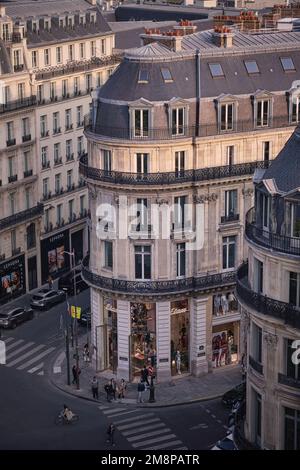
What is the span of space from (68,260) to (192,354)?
29.5 m

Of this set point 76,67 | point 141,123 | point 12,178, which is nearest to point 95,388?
point 141,123

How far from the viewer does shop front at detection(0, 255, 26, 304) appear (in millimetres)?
105438

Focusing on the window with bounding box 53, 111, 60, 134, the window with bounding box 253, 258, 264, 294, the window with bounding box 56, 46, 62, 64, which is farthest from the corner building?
the window with bounding box 56, 46, 62, 64

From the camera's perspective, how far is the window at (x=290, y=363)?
63.9 m

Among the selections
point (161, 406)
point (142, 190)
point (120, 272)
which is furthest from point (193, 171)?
point (161, 406)

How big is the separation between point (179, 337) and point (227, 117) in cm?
1765

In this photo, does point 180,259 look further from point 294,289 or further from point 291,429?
point 291,429

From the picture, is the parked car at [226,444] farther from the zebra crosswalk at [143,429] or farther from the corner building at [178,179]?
the corner building at [178,179]

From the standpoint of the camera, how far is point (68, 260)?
11569 cm

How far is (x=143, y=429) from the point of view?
261 feet

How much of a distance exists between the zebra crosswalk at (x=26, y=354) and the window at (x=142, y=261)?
39.2ft

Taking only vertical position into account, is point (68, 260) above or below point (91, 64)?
below

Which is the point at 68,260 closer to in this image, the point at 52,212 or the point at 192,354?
the point at 52,212

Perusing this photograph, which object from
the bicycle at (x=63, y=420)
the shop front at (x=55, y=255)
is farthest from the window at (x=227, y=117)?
the shop front at (x=55, y=255)
